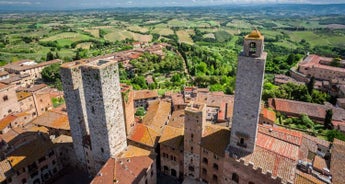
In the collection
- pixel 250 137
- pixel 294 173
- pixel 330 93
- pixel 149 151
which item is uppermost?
pixel 250 137

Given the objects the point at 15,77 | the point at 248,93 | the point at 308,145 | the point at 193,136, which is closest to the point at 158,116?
the point at 193,136

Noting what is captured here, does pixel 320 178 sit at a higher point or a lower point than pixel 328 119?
higher

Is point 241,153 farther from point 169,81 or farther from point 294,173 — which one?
point 169,81

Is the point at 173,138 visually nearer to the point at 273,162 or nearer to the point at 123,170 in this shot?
the point at 123,170

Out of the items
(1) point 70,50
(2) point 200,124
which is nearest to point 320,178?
(2) point 200,124

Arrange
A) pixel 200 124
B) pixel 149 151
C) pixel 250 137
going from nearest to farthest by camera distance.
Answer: pixel 250 137
pixel 200 124
pixel 149 151
